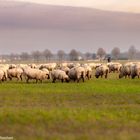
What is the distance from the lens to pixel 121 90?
3572 cm

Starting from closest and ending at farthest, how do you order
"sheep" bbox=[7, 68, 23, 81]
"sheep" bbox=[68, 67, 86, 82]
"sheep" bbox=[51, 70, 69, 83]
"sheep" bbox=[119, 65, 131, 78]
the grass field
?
the grass field, "sheep" bbox=[51, 70, 69, 83], "sheep" bbox=[68, 67, 86, 82], "sheep" bbox=[7, 68, 23, 81], "sheep" bbox=[119, 65, 131, 78]

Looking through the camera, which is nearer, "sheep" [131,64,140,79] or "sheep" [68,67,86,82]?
"sheep" [68,67,86,82]

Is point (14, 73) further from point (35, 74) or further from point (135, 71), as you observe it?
point (135, 71)

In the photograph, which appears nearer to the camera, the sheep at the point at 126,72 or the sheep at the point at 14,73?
the sheep at the point at 14,73

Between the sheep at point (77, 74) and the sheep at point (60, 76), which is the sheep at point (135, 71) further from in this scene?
the sheep at point (60, 76)

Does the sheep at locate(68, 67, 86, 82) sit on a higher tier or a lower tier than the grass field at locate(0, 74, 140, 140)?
higher

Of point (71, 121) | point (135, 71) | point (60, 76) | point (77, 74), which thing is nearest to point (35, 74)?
point (60, 76)

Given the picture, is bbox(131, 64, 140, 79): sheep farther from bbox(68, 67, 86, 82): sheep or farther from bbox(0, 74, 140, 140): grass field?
bbox(0, 74, 140, 140): grass field

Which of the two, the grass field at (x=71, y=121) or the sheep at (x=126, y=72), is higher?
the sheep at (x=126, y=72)

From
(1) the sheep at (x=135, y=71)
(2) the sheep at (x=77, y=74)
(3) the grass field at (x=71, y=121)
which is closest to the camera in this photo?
(3) the grass field at (x=71, y=121)

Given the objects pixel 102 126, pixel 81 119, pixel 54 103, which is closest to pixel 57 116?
pixel 81 119

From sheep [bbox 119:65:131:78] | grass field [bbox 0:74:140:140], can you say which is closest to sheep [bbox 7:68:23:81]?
sheep [bbox 119:65:131:78]

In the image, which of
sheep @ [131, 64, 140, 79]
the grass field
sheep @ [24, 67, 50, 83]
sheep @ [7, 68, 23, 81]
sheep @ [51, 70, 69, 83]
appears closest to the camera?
the grass field

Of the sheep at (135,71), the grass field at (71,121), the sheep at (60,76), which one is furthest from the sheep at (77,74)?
the grass field at (71,121)
